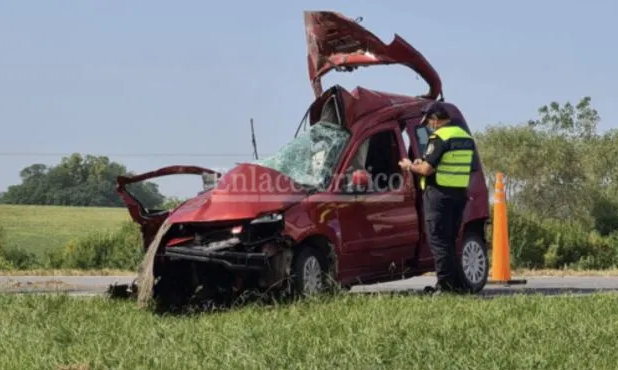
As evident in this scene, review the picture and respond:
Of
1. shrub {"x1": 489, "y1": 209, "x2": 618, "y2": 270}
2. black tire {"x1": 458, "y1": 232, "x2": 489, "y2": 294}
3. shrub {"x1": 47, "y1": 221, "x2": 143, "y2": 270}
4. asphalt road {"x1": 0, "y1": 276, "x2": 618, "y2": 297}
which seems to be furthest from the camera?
shrub {"x1": 47, "y1": 221, "x2": 143, "y2": 270}

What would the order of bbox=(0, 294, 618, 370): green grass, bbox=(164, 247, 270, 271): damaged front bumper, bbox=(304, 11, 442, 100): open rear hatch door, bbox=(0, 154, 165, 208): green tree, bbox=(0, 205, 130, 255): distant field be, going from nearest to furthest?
1. bbox=(0, 294, 618, 370): green grass
2. bbox=(164, 247, 270, 271): damaged front bumper
3. bbox=(304, 11, 442, 100): open rear hatch door
4. bbox=(0, 205, 130, 255): distant field
5. bbox=(0, 154, 165, 208): green tree

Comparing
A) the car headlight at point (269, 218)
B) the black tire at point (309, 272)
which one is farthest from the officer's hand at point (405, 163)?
the car headlight at point (269, 218)

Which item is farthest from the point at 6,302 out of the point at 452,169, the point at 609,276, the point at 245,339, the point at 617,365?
the point at 609,276

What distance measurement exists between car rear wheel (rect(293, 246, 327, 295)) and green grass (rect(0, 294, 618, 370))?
0.59m

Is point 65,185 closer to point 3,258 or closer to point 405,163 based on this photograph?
point 3,258

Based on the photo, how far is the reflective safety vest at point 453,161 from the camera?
9883mm

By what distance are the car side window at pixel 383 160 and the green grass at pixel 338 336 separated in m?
2.00

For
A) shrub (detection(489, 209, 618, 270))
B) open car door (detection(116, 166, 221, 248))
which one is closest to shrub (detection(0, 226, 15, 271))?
shrub (detection(489, 209, 618, 270))

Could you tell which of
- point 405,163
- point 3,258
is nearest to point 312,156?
point 405,163

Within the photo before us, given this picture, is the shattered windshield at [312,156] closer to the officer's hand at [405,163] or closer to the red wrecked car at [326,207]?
the red wrecked car at [326,207]

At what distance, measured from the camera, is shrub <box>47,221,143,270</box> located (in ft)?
78.7

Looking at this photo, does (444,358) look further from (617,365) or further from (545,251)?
(545,251)

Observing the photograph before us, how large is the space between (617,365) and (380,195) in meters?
4.66

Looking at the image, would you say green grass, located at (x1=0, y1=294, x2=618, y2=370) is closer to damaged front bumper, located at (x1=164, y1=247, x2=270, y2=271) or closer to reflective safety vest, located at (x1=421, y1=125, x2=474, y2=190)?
damaged front bumper, located at (x1=164, y1=247, x2=270, y2=271)
